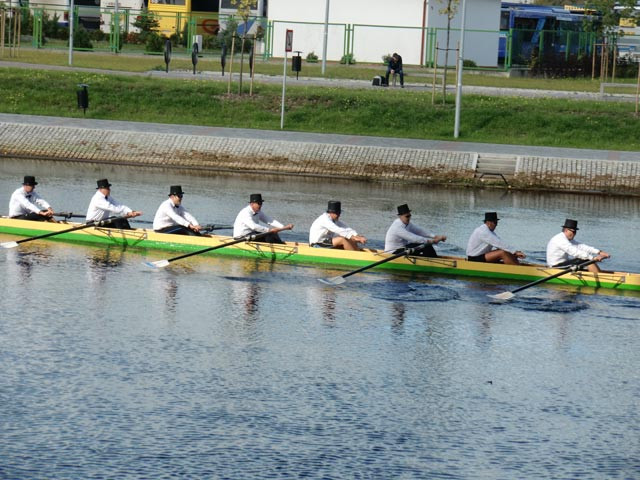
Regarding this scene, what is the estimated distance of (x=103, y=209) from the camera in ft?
84.3

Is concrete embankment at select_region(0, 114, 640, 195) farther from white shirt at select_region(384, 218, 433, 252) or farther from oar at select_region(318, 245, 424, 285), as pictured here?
oar at select_region(318, 245, 424, 285)

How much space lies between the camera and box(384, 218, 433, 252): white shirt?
23.8m

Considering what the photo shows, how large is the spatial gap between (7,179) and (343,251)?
43.7ft

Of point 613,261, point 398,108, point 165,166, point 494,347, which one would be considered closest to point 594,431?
point 494,347

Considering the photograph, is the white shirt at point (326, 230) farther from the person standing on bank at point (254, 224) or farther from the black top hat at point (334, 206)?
the person standing on bank at point (254, 224)

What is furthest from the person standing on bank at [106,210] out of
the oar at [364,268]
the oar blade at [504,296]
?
the oar blade at [504,296]

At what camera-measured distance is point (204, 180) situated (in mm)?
35406

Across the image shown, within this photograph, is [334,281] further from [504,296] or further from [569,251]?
[569,251]

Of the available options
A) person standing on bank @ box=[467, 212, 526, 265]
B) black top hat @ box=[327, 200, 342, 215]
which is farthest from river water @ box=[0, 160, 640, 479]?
black top hat @ box=[327, 200, 342, 215]

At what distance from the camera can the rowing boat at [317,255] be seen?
2306 centimetres

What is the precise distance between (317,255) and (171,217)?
3295 millimetres

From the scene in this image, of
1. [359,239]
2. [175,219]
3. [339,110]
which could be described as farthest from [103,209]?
[339,110]

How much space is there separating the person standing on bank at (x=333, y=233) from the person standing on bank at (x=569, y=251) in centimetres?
370

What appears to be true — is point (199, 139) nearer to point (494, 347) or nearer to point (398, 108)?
point (398, 108)
